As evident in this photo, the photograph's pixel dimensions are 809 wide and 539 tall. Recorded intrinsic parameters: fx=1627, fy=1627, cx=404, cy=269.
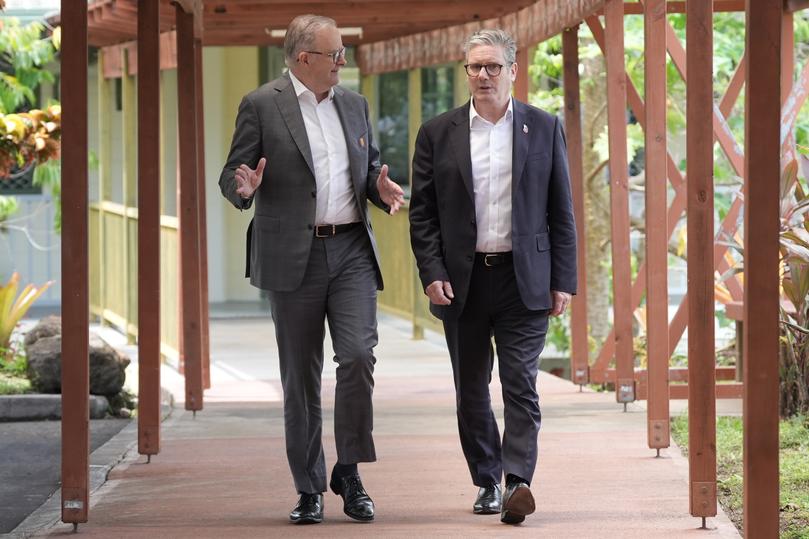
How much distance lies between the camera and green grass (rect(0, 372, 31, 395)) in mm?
9938

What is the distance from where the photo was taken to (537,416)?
596cm

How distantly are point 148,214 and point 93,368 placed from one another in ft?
8.32

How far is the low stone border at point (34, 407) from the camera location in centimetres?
962

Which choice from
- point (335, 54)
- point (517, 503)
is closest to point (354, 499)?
point (517, 503)

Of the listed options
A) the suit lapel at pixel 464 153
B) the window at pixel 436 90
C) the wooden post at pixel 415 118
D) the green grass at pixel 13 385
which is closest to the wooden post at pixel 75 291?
the suit lapel at pixel 464 153

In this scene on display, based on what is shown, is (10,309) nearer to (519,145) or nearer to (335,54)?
(335,54)

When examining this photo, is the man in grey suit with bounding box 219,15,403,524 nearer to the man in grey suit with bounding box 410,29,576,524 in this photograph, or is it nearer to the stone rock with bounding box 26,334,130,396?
the man in grey suit with bounding box 410,29,576,524

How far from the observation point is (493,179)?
591cm

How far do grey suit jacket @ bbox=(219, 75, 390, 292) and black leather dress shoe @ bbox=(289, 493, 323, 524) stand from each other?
793 millimetres

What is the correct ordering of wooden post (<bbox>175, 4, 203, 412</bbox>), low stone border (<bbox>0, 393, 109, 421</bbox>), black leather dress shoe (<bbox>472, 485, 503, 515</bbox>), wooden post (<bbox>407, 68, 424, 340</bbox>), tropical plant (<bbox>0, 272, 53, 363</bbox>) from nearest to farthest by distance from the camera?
black leather dress shoe (<bbox>472, 485, 503, 515</bbox>) < wooden post (<bbox>175, 4, 203, 412</bbox>) < low stone border (<bbox>0, 393, 109, 421</bbox>) < tropical plant (<bbox>0, 272, 53, 363</bbox>) < wooden post (<bbox>407, 68, 424, 340</bbox>)

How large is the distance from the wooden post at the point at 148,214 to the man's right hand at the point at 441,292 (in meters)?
1.94

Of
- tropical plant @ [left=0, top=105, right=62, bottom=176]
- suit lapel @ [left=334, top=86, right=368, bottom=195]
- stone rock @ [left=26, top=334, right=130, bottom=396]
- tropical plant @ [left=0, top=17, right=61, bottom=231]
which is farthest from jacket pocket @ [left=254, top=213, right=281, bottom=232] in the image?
tropical plant @ [left=0, top=105, right=62, bottom=176]

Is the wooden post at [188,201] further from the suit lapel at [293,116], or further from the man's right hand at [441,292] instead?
the man's right hand at [441,292]

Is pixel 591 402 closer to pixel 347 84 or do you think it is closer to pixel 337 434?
pixel 337 434
